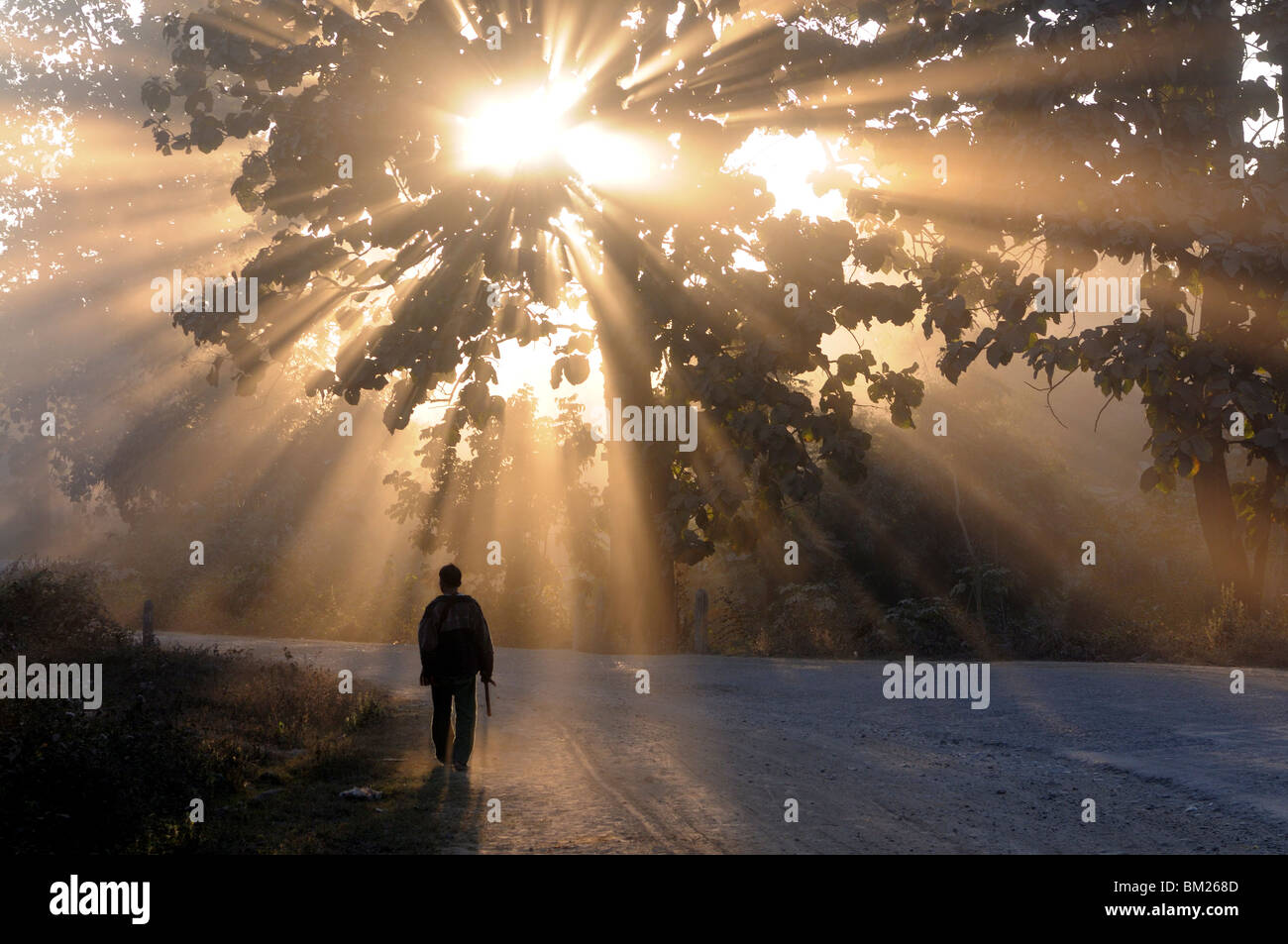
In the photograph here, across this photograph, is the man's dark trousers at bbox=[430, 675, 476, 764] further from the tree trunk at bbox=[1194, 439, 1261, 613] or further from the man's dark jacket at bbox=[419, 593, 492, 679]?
the tree trunk at bbox=[1194, 439, 1261, 613]

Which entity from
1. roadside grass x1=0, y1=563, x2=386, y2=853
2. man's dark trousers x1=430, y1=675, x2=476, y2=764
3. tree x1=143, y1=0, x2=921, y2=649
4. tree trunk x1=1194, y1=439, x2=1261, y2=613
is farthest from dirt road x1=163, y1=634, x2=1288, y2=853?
tree trunk x1=1194, y1=439, x2=1261, y2=613

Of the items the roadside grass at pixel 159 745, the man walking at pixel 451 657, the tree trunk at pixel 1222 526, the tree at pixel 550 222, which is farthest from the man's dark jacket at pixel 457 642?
the tree trunk at pixel 1222 526

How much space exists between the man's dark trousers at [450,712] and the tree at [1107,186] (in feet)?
22.4

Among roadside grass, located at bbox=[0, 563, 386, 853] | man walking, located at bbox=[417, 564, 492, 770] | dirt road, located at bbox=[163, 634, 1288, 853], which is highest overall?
man walking, located at bbox=[417, 564, 492, 770]

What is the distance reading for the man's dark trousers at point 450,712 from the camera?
1124 cm

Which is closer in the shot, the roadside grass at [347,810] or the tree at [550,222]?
the roadside grass at [347,810]

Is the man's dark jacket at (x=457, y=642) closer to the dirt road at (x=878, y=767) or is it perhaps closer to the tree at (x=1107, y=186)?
the dirt road at (x=878, y=767)

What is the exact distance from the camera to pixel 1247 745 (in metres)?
10.9

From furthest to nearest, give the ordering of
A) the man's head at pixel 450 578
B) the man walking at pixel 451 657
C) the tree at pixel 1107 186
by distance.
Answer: the tree at pixel 1107 186
the man's head at pixel 450 578
the man walking at pixel 451 657

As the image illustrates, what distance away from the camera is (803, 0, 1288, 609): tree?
13.8 meters

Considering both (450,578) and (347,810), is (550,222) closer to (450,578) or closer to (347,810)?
(450,578)

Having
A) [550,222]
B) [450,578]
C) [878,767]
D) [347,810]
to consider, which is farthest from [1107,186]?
[347,810]

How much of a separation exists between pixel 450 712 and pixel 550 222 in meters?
7.87

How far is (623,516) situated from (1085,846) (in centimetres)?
1451
